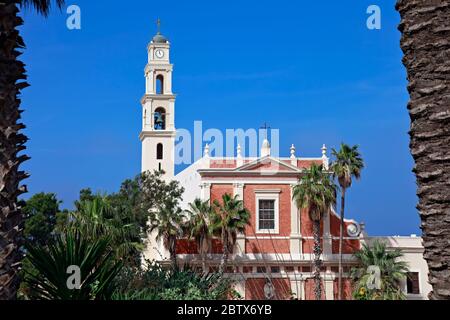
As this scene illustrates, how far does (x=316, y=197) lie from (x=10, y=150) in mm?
31944

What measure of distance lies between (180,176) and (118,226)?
16877mm

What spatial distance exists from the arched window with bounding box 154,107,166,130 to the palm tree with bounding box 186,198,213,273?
11.1 meters

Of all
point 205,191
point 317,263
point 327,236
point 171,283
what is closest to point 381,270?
point 317,263

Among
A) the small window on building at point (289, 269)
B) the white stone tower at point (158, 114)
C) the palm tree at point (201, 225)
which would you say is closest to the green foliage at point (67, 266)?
the palm tree at point (201, 225)

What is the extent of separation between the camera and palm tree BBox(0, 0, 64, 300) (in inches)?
305

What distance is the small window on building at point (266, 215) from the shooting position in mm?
40219

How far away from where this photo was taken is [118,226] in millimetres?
32469

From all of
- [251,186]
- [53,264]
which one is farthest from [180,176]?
[53,264]

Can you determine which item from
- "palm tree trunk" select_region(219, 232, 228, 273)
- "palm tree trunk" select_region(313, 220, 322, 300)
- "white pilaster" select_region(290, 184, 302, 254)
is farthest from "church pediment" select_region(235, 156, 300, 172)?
"palm tree trunk" select_region(219, 232, 228, 273)

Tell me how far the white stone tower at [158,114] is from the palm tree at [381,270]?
14.2m

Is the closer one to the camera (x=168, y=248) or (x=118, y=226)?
(x=118, y=226)

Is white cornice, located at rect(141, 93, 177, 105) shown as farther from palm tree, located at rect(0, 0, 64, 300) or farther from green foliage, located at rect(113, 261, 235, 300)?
palm tree, located at rect(0, 0, 64, 300)
